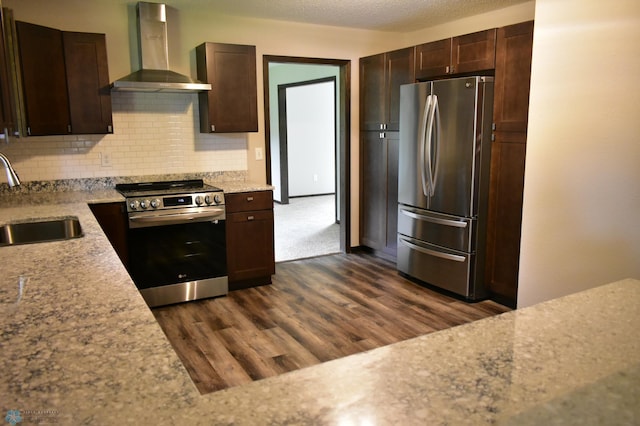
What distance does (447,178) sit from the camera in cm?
395

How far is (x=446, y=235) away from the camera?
4.04m

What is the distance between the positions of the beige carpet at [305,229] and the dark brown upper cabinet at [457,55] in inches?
91.1

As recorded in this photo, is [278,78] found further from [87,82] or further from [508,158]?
[508,158]

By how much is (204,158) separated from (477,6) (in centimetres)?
279

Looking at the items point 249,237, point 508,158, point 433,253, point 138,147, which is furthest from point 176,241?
point 508,158

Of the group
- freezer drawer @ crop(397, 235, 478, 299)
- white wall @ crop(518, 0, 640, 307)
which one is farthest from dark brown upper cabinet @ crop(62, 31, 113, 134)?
white wall @ crop(518, 0, 640, 307)

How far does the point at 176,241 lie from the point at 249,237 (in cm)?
65

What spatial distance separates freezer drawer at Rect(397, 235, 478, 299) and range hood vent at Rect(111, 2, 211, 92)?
2.24m

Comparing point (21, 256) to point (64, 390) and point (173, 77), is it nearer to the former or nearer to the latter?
point (64, 390)

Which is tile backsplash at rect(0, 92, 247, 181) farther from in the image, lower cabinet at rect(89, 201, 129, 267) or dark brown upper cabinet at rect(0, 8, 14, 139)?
dark brown upper cabinet at rect(0, 8, 14, 139)

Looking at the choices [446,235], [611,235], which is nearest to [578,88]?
[611,235]

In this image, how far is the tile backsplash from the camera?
13.1 feet

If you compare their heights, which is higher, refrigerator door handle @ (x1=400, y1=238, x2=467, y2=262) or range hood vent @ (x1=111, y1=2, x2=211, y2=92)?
range hood vent @ (x1=111, y1=2, x2=211, y2=92)

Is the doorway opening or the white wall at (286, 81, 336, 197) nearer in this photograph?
the doorway opening
